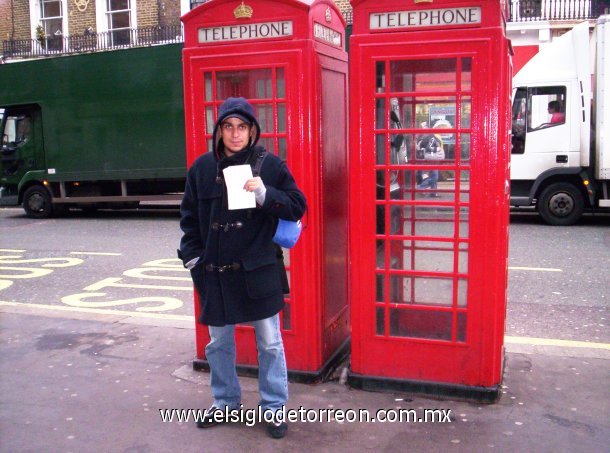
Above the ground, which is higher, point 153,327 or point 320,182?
point 320,182

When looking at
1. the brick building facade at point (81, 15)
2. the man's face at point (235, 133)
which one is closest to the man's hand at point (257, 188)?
the man's face at point (235, 133)

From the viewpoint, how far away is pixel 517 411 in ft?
12.2

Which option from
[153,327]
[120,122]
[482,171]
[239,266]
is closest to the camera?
[239,266]

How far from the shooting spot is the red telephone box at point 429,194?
3.59 meters

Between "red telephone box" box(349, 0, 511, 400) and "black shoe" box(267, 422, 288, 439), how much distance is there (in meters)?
0.72

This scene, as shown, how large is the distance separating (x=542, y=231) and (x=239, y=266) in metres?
9.12

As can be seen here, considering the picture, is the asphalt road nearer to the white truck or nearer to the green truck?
the white truck

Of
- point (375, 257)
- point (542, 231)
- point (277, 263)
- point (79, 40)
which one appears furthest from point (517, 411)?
point (79, 40)

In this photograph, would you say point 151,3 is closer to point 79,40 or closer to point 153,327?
point 79,40

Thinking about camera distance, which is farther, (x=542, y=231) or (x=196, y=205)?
(x=542, y=231)

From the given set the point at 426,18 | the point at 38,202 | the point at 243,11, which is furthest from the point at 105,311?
the point at 38,202


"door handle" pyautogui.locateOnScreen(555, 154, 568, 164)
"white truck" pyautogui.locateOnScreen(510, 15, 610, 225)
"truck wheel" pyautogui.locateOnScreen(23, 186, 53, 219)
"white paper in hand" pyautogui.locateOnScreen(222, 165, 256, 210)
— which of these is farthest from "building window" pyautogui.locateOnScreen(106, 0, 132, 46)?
"white paper in hand" pyautogui.locateOnScreen(222, 165, 256, 210)

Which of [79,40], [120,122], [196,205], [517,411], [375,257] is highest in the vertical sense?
[79,40]

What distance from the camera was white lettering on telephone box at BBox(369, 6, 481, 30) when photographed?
3550 mm
